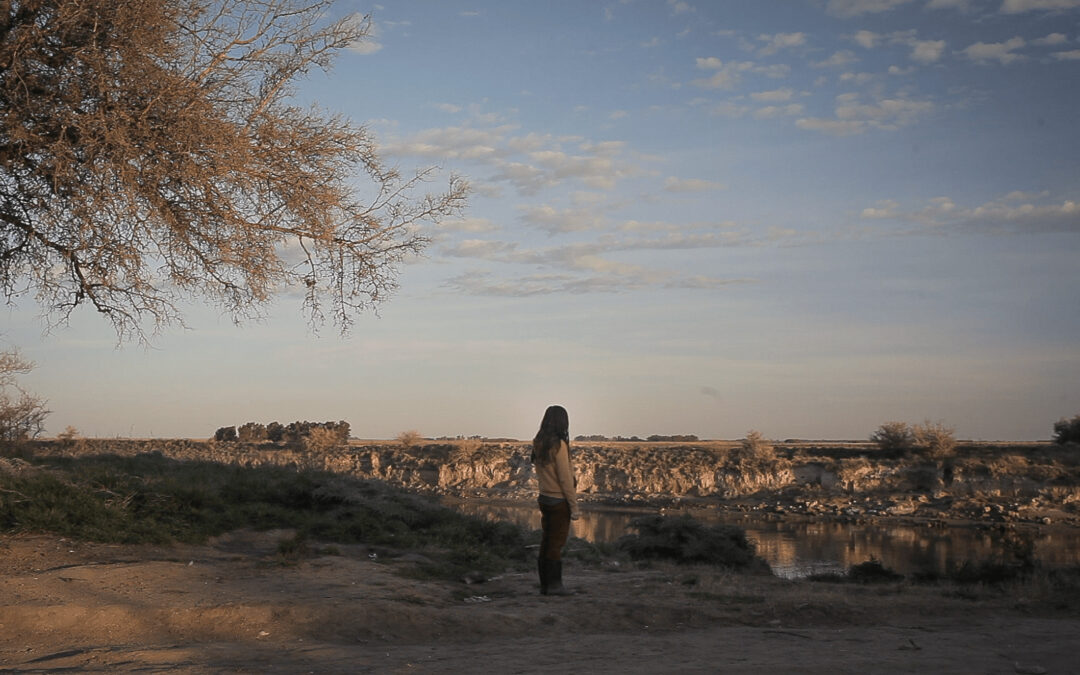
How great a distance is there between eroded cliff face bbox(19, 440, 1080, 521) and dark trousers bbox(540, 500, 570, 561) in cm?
1736

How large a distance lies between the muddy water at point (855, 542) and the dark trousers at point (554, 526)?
5607 millimetres

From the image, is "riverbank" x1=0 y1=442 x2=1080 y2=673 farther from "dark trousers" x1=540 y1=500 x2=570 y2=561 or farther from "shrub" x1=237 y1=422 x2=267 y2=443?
"shrub" x1=237 y1=422 x2=267 y2=443

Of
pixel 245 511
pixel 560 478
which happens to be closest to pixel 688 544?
pixel 560 478

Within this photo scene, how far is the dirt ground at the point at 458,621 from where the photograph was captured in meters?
6.68

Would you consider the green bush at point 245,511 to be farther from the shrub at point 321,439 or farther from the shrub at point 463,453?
the shrub at point 321,439

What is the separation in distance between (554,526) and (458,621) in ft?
5.80

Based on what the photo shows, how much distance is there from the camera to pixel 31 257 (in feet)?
35.9

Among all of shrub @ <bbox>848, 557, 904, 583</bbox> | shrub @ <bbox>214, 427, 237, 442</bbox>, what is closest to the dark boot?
shrub @ <bbox>848, 557, 904, 583</bbox>

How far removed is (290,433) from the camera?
2069 inches

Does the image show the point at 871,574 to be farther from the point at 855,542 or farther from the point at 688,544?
the point at 855,542

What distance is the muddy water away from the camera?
56.7ft

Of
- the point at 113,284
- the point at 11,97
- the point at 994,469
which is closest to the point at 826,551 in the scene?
the point at 994,469

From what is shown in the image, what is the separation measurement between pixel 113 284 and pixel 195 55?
3.04 metres

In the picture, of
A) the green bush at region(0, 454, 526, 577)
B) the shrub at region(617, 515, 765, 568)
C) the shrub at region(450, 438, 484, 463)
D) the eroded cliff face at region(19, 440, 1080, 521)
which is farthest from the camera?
the shrub at region(450, 438, 484, 463)
